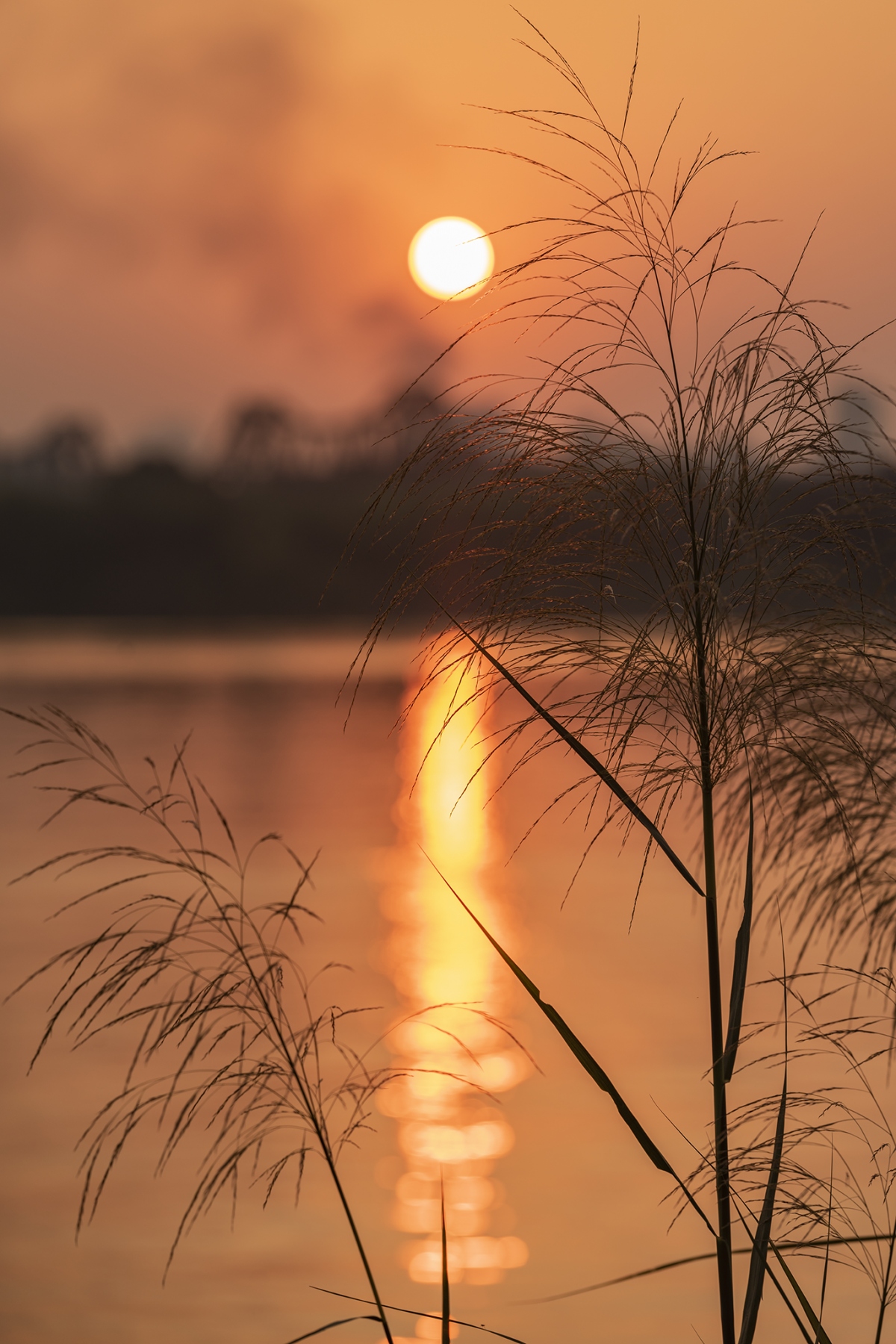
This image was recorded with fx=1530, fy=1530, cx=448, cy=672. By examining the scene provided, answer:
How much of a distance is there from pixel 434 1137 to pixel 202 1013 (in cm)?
420

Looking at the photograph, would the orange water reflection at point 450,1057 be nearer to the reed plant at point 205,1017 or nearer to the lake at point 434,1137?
the lake at point 434,1137

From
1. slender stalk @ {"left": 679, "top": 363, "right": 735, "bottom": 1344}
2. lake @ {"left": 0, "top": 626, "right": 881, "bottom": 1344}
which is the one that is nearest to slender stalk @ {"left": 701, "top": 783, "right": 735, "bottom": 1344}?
slender stalk @ {"left": 679, "top": 363, "right": 735, "bottom": 1344}

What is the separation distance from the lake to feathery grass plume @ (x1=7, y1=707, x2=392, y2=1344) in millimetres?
146

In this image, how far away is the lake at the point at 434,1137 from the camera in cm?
411

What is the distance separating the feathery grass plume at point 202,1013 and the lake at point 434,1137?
0.15 meters

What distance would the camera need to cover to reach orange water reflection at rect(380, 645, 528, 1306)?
423 centimetres

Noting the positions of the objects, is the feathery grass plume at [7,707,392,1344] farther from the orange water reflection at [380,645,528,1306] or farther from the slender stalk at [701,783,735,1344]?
the slender stalk at [701,783,735,1344]

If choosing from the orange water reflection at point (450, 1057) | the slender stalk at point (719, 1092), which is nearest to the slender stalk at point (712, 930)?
the slender stalk at point (719, 1092)

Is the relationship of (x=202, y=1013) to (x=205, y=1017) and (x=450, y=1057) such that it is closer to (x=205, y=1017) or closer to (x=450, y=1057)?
(x=205, y=1017)

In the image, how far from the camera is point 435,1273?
423cm

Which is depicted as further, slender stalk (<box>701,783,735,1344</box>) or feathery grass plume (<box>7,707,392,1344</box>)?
feathery grass plume (<box>7,707,392,1344</box>)

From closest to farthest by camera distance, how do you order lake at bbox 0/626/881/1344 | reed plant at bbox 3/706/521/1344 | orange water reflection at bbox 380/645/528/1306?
reed plant at bbox 3/706/521/1344
lake at bbox 0/626/881/1344
orange water reflection at bbox 380/645/528/1306

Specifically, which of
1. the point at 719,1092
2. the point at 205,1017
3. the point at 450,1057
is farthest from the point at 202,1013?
the point at 450,1057

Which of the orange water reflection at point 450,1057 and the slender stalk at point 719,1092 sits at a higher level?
the slender stalk at point 719,1092
